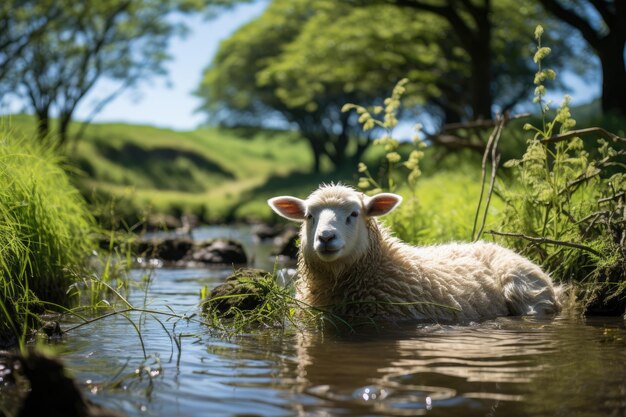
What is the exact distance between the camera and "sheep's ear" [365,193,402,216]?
684 centimetres

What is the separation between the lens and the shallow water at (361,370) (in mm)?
3877

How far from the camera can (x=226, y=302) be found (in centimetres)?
685

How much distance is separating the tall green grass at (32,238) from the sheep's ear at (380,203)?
110 inches

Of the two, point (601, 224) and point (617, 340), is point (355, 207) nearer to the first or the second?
point (617, 340)

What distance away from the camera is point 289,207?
698cm

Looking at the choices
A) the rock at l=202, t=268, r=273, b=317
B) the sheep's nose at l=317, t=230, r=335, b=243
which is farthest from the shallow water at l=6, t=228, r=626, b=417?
the sheep's nose at l=317, t=230, r=335, b=243

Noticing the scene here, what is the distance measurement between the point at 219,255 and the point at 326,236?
816 cm

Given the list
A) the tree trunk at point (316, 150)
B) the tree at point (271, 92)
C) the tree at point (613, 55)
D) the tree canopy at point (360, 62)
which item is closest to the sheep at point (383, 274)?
the tree at point (613, 55)

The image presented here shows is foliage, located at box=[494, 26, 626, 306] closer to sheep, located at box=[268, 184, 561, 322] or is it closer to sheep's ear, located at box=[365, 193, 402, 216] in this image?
sheep, located at box=[268, 184, 561, 322]

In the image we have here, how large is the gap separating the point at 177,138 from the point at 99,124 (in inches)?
215

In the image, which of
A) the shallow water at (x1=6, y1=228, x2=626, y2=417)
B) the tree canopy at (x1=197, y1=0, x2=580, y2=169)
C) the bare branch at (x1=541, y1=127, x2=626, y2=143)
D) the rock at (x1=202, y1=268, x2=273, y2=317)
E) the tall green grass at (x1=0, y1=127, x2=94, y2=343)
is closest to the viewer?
the shallow water at (x1=6, y1=228, x2=626, y2=417)

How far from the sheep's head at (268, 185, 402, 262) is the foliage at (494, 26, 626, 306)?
1461 mm

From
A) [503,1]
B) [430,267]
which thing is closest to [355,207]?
[430,267]

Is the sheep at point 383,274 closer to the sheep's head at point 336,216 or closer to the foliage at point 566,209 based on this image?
the sheep's head at point 336,216
